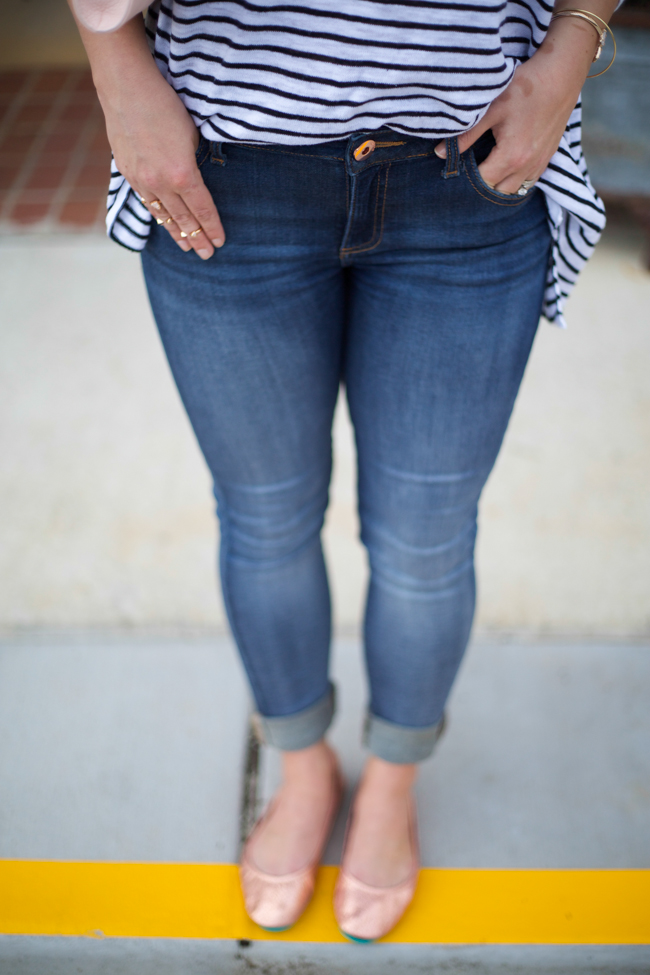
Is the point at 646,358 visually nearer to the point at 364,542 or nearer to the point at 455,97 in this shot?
the point at 364,542

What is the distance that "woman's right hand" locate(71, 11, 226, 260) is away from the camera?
505 millimetres

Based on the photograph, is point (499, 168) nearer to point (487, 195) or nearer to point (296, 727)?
point (487, 195)

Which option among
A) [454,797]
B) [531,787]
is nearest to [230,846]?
[454,797]

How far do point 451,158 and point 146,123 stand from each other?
24 cm

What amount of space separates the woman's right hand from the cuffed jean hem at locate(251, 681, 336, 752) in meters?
0.59

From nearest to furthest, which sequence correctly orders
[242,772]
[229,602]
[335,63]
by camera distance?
[335,63]
[229,602]
[242,772]

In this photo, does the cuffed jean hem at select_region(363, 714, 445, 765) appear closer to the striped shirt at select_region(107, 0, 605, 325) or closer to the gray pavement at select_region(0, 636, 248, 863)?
the gray pavement at select_region(0, 636, 248, 863)

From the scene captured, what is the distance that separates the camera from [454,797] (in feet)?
3.25

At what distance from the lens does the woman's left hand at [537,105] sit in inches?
20.6

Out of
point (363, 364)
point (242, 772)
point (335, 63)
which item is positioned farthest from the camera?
point (242, 772)

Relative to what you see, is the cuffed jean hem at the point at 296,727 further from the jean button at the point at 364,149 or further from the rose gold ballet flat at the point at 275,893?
the jean button at the point at 364,149

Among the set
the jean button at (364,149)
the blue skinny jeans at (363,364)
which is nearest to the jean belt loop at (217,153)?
the blue skinny jeans at (363,364)

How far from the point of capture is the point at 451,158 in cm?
54

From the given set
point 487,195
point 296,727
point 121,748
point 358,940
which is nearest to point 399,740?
point 296,727
